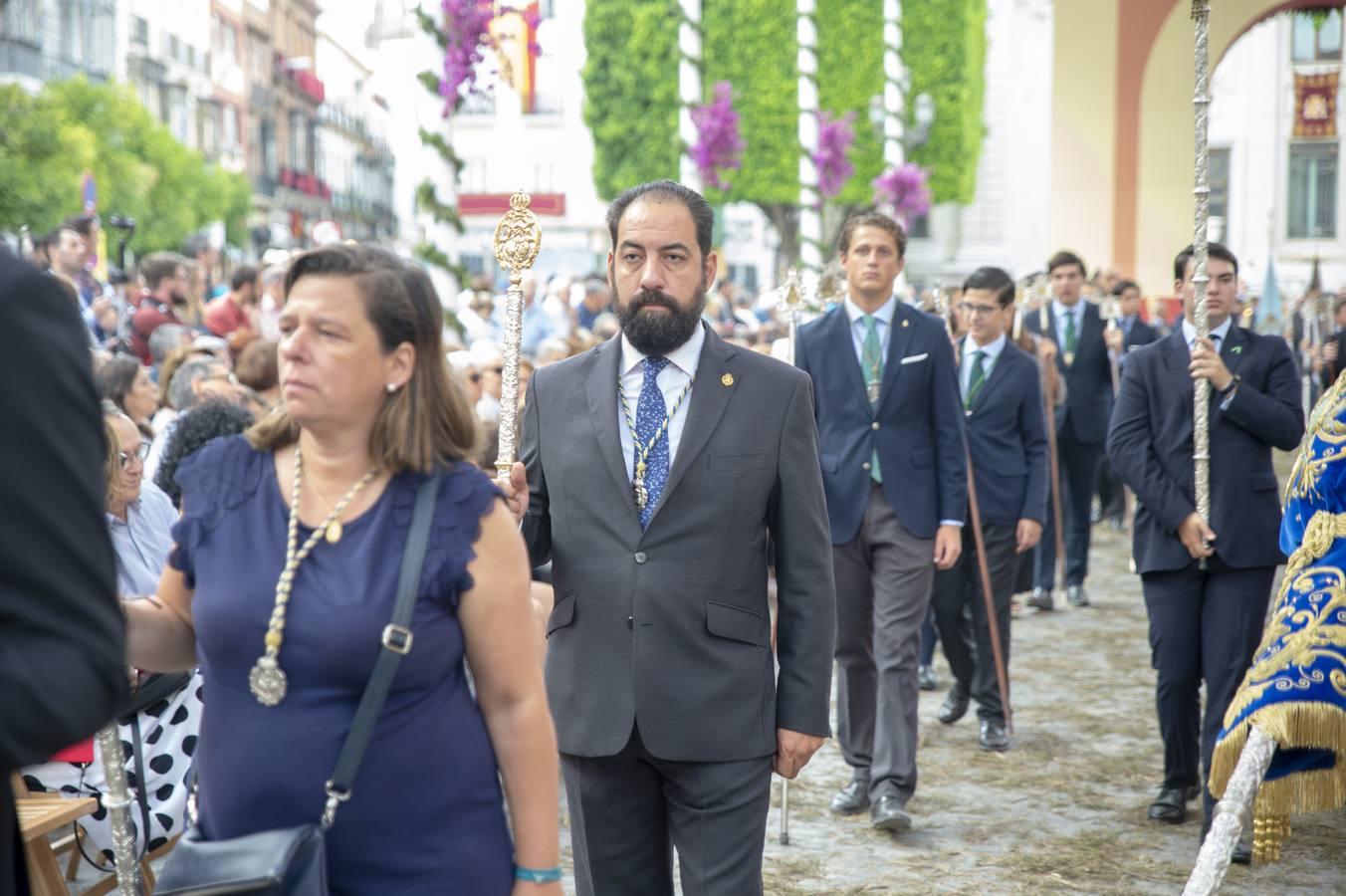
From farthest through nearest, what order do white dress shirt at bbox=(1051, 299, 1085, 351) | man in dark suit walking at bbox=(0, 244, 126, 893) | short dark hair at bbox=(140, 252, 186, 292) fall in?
white dress shirt at bbox=(1051, 299, 1085, 351), short dark hair at bbox=(140, 252, 186, 292), man in dark suit walking at bbox=(0, 244, 126, 893)

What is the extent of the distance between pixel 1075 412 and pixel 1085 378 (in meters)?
0.42

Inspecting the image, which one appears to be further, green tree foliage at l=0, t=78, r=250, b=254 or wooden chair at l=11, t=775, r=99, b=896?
green tree foliage at l=0, t=78, r=250, b=254

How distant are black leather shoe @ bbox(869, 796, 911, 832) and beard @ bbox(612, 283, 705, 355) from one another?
2.99 m

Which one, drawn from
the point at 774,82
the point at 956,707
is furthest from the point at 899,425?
the point at 774,82

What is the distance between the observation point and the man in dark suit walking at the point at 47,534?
5.56 ft

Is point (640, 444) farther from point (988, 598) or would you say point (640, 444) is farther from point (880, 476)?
point (988, 598)

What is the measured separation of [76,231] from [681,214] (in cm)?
727

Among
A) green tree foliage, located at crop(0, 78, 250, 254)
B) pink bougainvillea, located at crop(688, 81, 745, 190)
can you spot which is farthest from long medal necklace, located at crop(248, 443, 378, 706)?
green tree foliage, located at crop(0, 78, 250, 254)

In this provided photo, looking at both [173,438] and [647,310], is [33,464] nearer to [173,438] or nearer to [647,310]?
[647,310]

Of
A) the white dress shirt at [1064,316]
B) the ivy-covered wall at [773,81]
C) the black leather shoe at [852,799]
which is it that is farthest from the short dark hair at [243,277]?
the ivy-covered wall at [773,81]

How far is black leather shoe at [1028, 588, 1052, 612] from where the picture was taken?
1201 cm

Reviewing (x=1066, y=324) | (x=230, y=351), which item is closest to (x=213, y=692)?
(x=230, y=351)

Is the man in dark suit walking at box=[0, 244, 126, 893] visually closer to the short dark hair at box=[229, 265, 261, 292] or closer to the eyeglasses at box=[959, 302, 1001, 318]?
the eyeglasses at box=[959, 302, 1001, 318]

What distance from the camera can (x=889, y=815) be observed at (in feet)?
21.2
